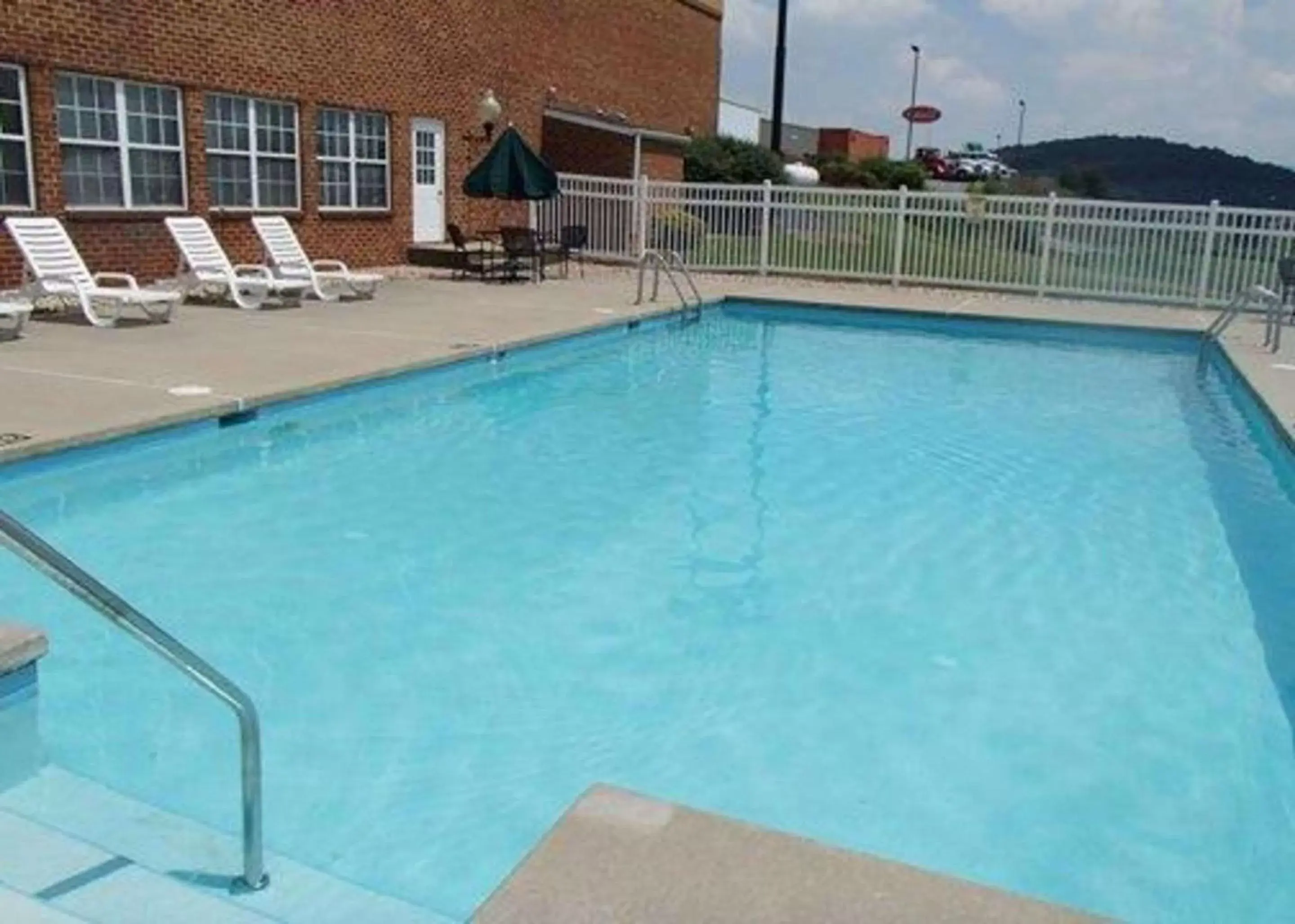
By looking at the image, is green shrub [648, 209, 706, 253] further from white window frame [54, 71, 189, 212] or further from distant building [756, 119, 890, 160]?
distant building [756, 119, 890, 160]

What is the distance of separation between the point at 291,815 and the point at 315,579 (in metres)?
2.20

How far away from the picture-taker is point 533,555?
245 inches

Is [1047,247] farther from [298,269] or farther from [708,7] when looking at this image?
[708,7]

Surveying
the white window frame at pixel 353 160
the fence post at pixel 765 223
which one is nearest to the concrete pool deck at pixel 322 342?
the white window frame at pixel 353 160

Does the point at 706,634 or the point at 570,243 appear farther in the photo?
the point at 570,243

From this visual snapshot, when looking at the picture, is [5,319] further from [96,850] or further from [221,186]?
[96,850]

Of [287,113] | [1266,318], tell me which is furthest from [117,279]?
[1266,318]

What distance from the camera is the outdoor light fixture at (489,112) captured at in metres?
20.3

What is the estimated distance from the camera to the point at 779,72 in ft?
111

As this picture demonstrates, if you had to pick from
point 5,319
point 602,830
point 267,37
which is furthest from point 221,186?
point 602,830

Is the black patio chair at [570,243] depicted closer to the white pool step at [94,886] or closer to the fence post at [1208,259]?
the fence post at [1208,259]

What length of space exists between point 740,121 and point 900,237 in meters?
27.4

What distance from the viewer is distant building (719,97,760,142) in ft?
140

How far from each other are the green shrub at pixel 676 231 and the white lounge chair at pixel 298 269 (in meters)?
6.56
